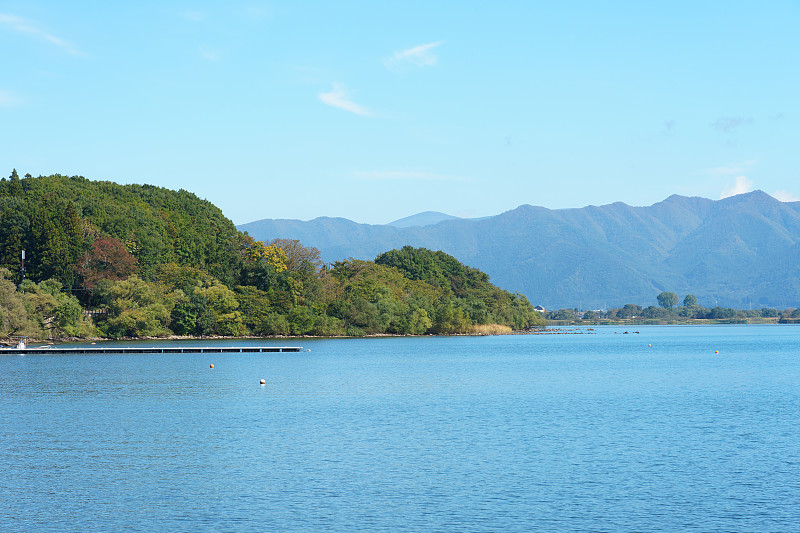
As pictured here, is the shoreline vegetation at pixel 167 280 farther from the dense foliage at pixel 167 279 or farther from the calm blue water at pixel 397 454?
the calm blue water at pixel 397 454

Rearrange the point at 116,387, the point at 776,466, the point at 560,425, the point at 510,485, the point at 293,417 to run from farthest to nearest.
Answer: the point at 116,387 → the point at 293,417 → the point at 560,425 → the point at 776,466 → the point at 510,485

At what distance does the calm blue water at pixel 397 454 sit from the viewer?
23734 mm

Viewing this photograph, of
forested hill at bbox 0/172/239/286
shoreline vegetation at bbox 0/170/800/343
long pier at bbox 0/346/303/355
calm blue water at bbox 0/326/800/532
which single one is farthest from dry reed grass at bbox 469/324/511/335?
calm blue water at bbox 0/326/800/532

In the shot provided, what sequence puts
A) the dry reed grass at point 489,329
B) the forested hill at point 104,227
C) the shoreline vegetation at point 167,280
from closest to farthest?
the shoreline vegetation at point 167,280 < the forested hill at point 104,227 < the dry reed grass at point 489,329

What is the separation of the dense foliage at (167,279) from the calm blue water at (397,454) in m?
52.4

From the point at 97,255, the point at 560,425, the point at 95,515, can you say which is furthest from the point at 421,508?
the point at 97,255

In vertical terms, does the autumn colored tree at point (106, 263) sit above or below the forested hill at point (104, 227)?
below

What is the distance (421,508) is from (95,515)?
370 inches

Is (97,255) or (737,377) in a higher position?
(97,255)

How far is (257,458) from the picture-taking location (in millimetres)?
31766

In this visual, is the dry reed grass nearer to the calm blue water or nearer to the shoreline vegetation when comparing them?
the shoreline vegetation

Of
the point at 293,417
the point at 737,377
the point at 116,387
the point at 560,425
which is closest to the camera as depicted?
the point at 560,425

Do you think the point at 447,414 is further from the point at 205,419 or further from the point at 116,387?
the point at 116,387

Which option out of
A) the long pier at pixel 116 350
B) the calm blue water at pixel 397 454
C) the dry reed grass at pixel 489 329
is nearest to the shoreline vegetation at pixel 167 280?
the dry reed grass at pixel 489 329
